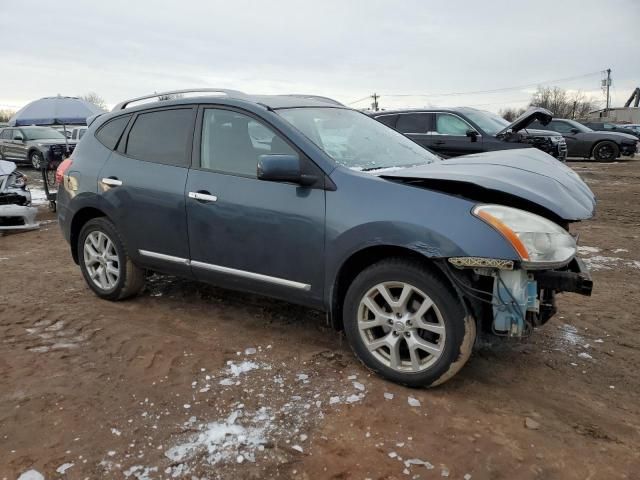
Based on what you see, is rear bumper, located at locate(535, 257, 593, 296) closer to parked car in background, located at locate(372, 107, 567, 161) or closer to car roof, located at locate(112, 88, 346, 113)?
car roof, located at locate(112, 88, 346, 113)

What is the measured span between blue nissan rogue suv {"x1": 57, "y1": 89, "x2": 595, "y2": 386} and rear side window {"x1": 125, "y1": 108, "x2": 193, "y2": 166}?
12 millimetres

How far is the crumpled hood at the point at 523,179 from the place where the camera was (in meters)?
2.98

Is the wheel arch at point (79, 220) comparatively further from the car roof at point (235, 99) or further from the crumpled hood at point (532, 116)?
the crumpled hood at point (532, 116)

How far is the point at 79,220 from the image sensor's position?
4.88 m

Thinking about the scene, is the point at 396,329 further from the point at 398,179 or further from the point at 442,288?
the point at 398,179

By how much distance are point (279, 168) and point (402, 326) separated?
1183 millimetres

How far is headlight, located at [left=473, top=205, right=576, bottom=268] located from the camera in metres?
2.84

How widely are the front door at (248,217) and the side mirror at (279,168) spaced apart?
15cm

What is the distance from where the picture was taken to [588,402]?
309 centimetres

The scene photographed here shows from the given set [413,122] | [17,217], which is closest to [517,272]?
[17,217]

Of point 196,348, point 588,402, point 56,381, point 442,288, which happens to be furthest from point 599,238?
point 56,381

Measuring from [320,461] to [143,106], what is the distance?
3.32 m

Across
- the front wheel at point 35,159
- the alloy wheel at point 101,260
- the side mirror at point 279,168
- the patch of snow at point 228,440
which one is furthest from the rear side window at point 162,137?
the front wheel at point 35,159

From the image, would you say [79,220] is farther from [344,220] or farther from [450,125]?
[450,125]
